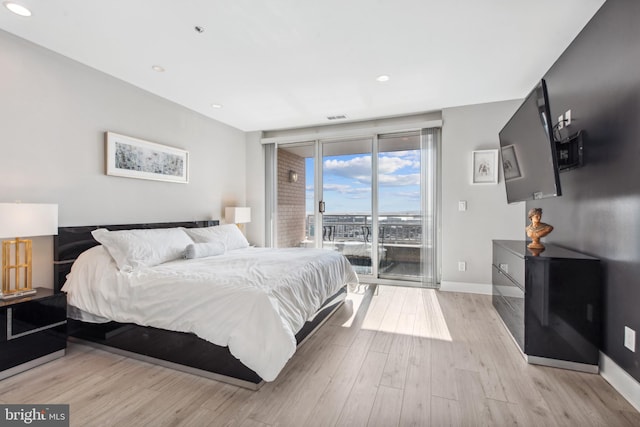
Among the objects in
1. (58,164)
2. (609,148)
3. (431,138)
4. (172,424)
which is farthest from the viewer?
(431,138)

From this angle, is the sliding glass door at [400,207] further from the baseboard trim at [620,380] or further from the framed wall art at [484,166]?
the baseboard trim at [620,380]

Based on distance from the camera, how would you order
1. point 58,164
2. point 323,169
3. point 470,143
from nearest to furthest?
point 58,164 → point 470,143 → point 323,169

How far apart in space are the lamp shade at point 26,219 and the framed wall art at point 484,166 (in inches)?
178

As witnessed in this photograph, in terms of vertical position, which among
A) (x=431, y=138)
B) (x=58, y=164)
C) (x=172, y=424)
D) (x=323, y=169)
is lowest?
(x=172, y=424)

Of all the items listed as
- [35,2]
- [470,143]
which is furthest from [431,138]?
[35,2]

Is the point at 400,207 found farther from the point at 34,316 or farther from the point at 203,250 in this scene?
the point at 34,316

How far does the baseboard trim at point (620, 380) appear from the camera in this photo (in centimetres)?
173

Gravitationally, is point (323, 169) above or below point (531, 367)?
above

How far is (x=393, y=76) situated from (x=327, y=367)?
2.85m

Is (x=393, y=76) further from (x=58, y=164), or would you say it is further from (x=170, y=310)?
(x=58, y=164)

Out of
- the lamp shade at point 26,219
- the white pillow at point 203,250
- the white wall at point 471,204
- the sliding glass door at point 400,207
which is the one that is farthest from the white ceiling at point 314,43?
the white pillow at point 203,250

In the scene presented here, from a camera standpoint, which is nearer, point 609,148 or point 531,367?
point 609,148

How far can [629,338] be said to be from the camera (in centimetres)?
178

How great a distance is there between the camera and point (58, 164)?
2.69m
